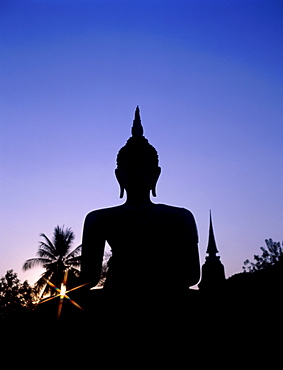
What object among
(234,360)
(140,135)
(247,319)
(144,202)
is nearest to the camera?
(234,360)

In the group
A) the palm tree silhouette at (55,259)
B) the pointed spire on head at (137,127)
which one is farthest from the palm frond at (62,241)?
the pointed spire on head at (137,127)

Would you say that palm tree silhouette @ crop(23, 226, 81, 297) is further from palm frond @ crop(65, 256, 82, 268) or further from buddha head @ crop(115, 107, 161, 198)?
buddha head @ crop(115, 107, 161, 198)

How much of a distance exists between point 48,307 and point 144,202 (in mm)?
1835

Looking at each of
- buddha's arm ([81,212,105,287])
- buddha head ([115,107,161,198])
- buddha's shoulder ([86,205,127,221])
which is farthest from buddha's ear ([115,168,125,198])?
buddha's arm ([81,212,105,287])

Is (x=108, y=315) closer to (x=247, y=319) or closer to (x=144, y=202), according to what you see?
(x=247, y=319)

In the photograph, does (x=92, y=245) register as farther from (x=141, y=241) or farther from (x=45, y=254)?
(x=45, y=254)

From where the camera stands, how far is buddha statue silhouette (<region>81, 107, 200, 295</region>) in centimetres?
427

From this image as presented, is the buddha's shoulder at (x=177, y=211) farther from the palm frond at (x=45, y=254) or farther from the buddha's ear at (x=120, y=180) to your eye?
the palm frond at (x=45, y=254)

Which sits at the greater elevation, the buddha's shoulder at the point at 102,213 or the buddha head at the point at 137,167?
the buddha head at the point at 137,167

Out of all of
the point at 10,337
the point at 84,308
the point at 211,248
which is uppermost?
the point at 211,248

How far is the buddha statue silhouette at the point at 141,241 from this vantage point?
4273mm

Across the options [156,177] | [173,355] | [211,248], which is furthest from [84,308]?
[211,248]

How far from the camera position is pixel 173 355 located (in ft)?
10.3

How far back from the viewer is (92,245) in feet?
15.6
